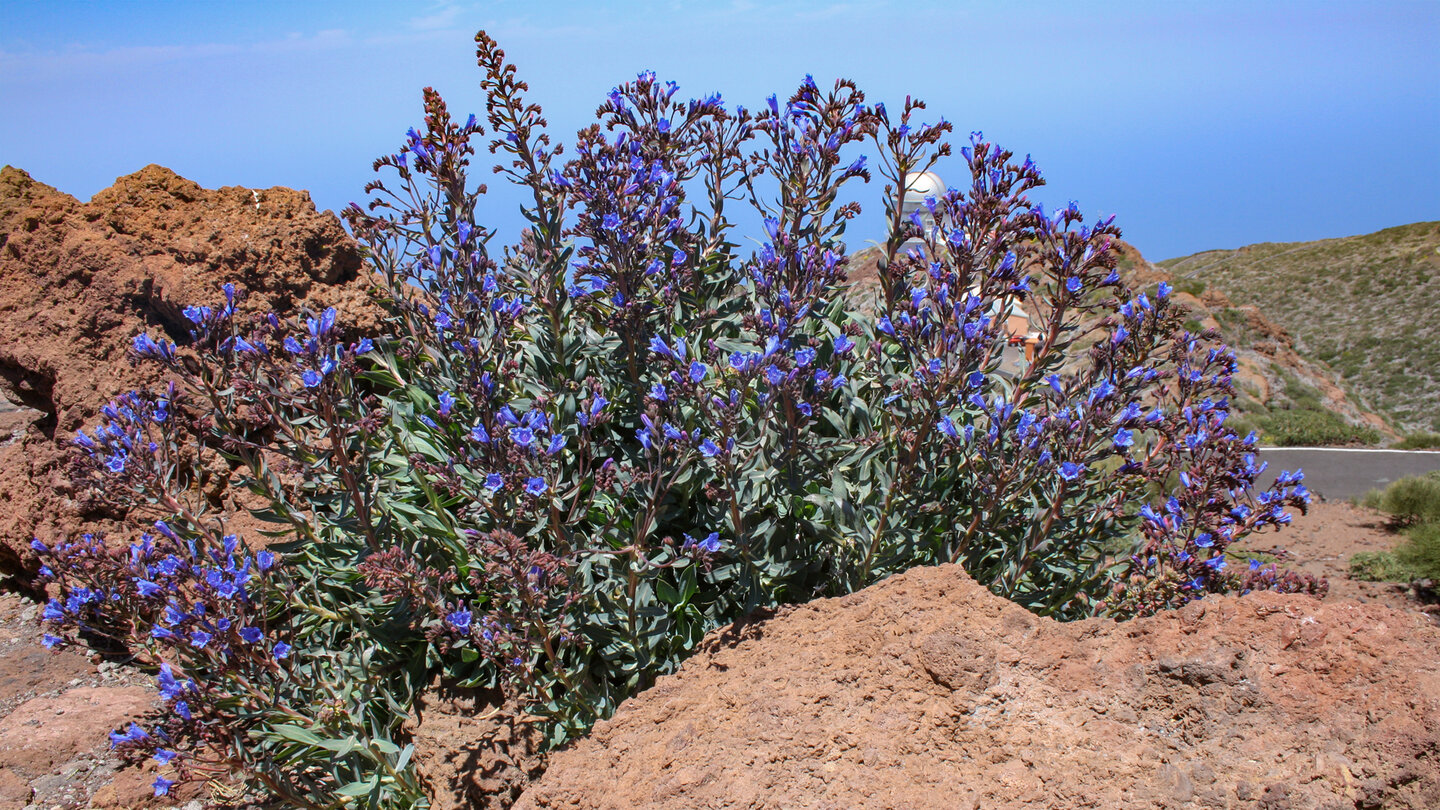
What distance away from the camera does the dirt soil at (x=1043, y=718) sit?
2.44 m

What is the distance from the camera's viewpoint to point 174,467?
390 centimetres

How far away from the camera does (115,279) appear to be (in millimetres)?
5906

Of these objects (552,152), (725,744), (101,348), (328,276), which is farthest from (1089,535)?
(101,348)

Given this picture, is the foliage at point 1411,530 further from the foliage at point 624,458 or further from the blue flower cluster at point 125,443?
the blue flower cluster at point 125,443

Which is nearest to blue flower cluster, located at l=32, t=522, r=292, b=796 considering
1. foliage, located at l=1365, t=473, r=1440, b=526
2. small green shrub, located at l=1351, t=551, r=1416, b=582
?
small green shrub, located at l=1351, t=551, r=1416, b=582

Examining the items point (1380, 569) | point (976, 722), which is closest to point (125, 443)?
point (976, 722)

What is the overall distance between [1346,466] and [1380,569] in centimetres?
1225

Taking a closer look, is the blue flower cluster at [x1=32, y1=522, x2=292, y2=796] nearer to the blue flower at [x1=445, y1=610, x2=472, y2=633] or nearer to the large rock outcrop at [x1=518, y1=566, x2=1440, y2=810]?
the blue flower at [x1=445, y1=610, x2=472, y2=633]

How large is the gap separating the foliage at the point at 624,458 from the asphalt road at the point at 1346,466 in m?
13.8

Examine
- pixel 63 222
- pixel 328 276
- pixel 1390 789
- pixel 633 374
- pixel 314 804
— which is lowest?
pixel 314 804

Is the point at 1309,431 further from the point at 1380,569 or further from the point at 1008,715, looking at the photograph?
the point at 1008,715

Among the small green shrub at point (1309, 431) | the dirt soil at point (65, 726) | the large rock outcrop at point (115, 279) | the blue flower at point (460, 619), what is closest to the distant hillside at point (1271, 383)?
the small green shrub at point (1309, 431)

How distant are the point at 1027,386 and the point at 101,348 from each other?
21.5ft

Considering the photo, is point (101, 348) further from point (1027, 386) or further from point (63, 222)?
point (1027, 386)
